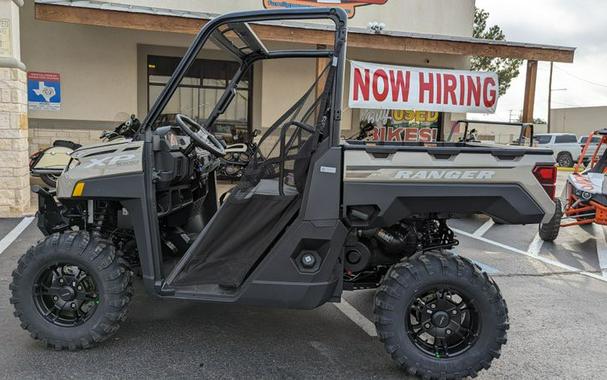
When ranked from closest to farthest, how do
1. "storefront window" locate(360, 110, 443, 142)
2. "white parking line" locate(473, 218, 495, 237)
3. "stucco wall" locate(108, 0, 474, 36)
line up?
"white parking line" locate(473, 218, 495, 237) < "stucco wall" locate(108, 0, 474, 36) < "storefront window" locate(360, 110, 443, 142)

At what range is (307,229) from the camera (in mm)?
3125

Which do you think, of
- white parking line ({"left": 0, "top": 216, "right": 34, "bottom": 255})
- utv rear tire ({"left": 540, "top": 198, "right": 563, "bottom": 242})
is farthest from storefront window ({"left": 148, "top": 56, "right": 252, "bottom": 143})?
utv rear tire ({"left": 540, "top": 198, "right": 563, "bottom": 242})

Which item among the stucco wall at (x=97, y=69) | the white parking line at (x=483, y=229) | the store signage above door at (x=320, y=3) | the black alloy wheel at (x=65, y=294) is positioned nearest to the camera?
the black alloy wheel at (x=65, y=294)

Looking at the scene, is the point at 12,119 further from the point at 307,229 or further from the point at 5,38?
the point at 307,229

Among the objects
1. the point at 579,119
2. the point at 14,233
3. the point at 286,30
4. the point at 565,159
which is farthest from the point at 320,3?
the point at 579,119

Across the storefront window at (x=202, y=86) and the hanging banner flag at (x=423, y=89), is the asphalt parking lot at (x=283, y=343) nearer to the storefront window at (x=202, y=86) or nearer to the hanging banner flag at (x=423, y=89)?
the hanging banner flag at (x=423, y=89)

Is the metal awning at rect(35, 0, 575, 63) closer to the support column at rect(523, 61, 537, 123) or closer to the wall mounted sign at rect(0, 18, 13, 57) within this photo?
the support column at rect(523, 61, 537, 123)

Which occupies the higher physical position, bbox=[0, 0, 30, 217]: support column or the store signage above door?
the store signage above door

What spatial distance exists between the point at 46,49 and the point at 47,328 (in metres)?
9.21

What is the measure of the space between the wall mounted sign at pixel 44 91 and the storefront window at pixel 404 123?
7114 mm

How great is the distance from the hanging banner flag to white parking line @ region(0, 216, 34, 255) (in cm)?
487

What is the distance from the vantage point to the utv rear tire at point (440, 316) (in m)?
3.14

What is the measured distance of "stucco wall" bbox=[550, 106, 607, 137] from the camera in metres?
40.2

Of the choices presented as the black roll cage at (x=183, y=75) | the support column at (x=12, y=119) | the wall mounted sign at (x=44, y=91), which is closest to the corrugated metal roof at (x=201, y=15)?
the support column at (x=12, y=119)
